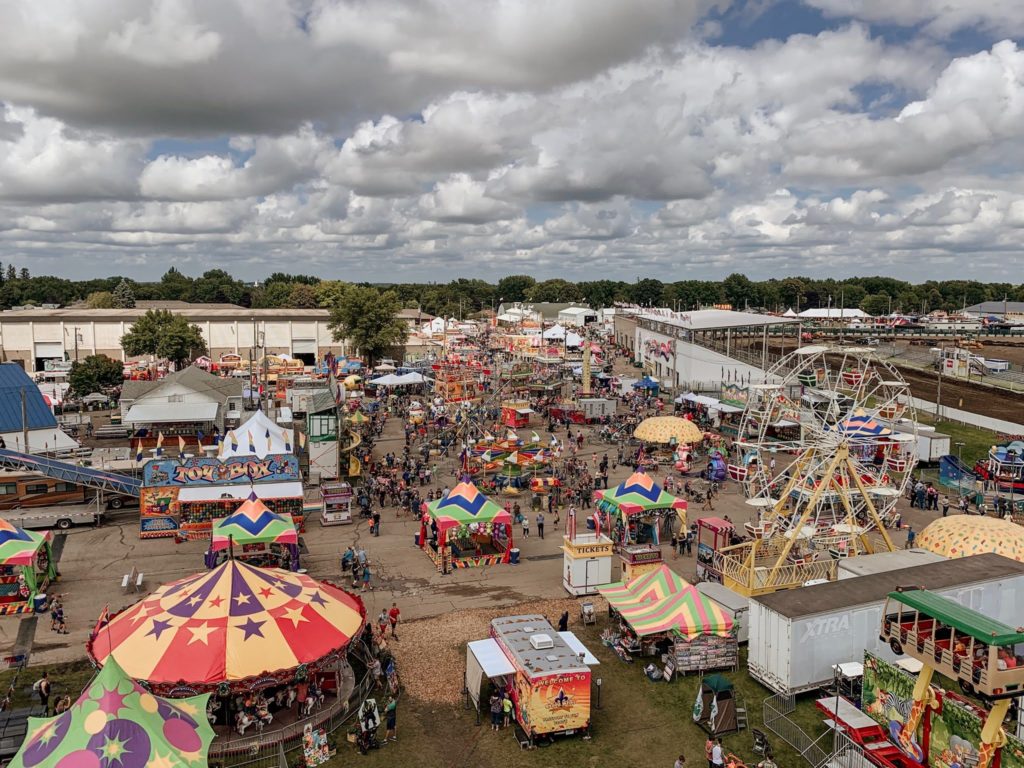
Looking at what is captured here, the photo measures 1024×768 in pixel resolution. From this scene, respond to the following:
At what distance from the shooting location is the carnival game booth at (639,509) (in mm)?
26156

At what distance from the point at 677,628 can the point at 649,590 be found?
1296 mm

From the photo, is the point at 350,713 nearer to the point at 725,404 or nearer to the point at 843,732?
the point at 843,732

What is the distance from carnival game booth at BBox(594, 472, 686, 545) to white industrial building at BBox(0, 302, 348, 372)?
167 feet

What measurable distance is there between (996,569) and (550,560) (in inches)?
495

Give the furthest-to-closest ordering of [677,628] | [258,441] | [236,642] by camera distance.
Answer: [258,441] → [677,628] → [236,642]

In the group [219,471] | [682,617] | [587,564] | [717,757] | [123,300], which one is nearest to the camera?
[717,757]

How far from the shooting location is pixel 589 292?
7313 inches

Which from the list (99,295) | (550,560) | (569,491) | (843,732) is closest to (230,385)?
(569,491)

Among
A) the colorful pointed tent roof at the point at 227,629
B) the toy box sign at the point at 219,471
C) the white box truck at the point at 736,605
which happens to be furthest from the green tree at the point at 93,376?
the white box truck at the point at 736,605

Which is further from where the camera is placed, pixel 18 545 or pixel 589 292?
pixel 589 292

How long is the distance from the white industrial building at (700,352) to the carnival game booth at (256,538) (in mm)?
37354

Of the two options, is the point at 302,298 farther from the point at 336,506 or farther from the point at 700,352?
the point at 336,506

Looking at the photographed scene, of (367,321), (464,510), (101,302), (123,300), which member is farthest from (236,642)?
(123,300)

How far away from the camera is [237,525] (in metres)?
23.2
